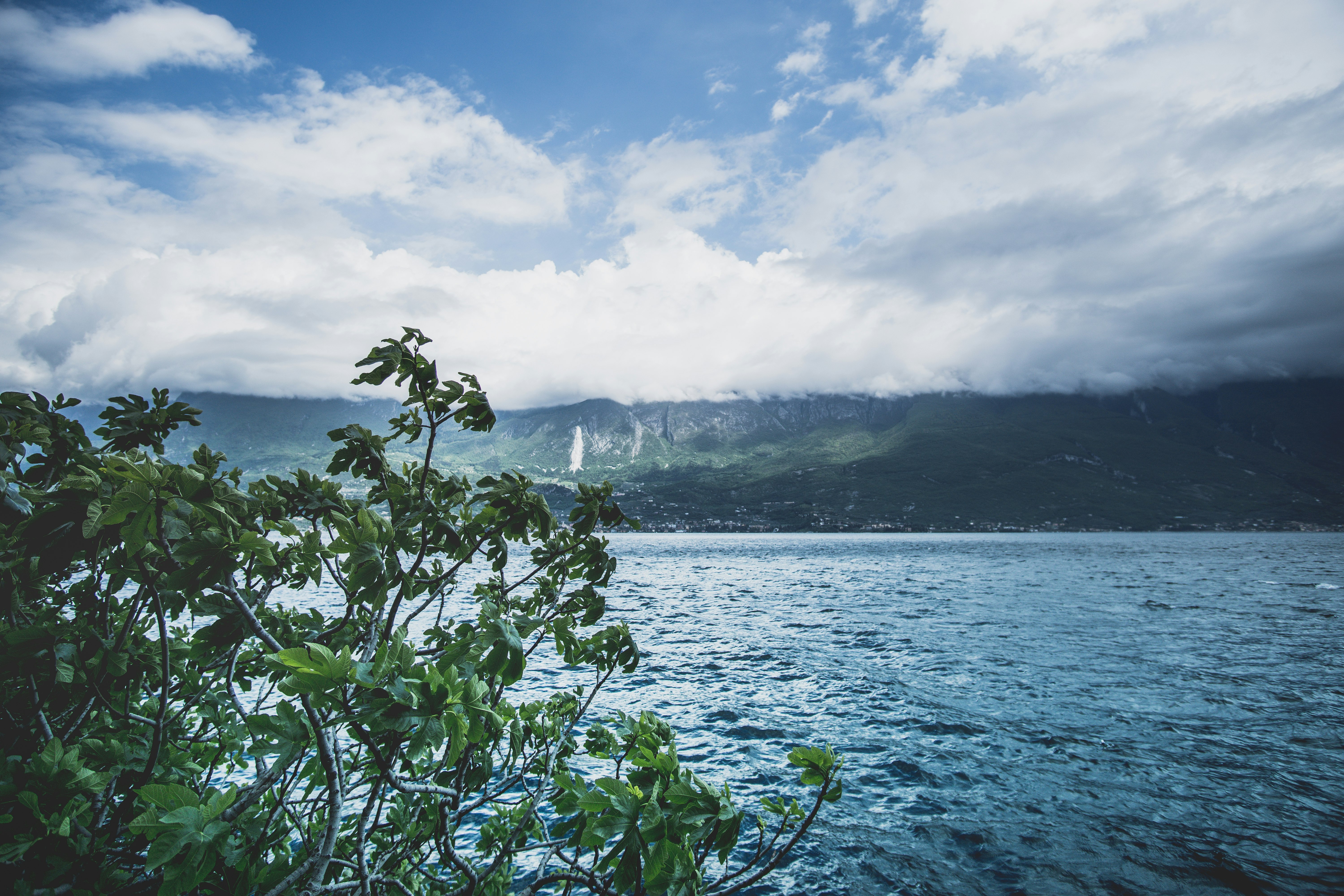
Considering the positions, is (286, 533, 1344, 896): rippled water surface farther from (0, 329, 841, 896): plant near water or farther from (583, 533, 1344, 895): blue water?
(0, 329, 841, 896): plant near water

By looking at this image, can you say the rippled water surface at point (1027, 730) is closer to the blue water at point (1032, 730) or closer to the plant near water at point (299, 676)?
the blue water at point (1032, 730)

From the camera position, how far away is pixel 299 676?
2.57m

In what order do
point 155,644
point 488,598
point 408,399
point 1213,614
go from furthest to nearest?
point 1213,614 < point 155,644 < point 408,399 < point 488,598

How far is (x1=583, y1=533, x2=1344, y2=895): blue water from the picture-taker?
11.8 meters

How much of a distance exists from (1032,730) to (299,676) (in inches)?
915

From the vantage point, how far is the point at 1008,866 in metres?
11.6

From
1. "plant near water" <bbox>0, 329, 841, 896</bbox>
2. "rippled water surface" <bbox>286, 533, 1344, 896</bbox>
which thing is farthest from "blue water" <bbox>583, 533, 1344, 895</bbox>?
"plant near water" <bbox>0, 329, 841, 896</bbox>

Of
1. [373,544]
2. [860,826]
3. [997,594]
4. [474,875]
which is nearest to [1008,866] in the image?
[860,826]

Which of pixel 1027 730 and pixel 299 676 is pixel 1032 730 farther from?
pixel 299 676

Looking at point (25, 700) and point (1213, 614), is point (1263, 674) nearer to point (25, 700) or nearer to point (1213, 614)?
point (1213, 614)

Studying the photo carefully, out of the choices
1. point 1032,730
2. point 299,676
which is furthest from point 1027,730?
point 299,676

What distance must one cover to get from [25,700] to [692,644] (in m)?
30.8

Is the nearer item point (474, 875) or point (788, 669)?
point (474, 875)

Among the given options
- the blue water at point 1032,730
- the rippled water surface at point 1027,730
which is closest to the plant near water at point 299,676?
the blue water at point 1032,730
